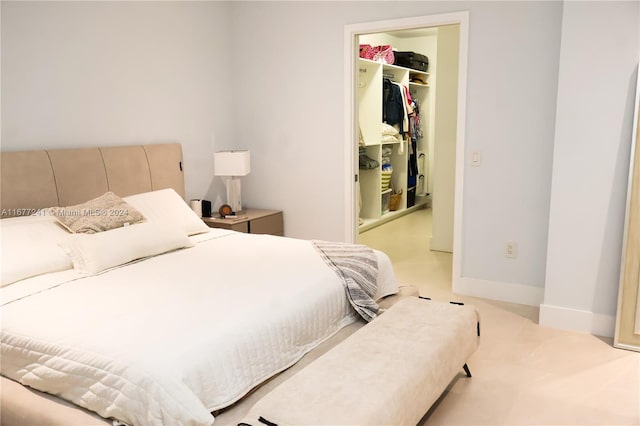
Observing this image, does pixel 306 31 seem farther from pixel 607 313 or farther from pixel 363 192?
pixel 607 313

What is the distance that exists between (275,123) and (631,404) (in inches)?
131

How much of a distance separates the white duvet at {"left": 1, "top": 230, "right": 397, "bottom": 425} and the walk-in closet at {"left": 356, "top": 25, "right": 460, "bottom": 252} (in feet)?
9.28

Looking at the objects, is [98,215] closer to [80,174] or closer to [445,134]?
[80,174]

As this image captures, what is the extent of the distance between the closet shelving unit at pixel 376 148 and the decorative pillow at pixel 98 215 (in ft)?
10.7

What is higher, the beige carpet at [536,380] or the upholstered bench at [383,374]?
the upholstered bench at [383,374]

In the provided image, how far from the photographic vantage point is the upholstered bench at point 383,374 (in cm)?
173

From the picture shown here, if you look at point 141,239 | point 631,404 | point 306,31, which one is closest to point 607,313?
point 631,404

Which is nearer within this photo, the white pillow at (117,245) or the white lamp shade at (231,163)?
the white pillow at (117,245)

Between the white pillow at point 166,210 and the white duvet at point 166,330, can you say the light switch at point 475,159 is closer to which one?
the white duvet at point 166,330

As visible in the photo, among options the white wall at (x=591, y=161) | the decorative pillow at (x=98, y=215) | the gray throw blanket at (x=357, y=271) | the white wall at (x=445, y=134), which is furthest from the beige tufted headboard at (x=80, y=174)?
the white wall at (x=591, y=161)

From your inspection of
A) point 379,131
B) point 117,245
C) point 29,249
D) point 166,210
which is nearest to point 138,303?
point 117,245

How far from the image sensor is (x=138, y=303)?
2.24 meters

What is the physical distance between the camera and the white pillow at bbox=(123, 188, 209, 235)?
3.43 m

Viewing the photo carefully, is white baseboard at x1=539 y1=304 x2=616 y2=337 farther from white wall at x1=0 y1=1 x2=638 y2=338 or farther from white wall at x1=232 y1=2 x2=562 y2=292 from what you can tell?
white wall at x1=232 y1=2 x2=562 y2=292
